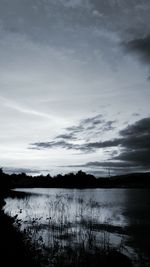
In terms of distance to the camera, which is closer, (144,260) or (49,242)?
(144,260)

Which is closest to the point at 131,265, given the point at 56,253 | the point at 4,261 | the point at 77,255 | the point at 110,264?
the point at 110,264

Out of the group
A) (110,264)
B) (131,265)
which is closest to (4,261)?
(110,264)

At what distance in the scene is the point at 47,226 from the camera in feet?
107

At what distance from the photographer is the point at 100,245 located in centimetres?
2317

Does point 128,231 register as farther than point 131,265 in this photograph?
Yes

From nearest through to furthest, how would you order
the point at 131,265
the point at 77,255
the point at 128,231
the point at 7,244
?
the point at 7,244 < the point at 131,265 < the point at 77,255 < the point at 128,231

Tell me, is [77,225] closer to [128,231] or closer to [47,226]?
[47,226]

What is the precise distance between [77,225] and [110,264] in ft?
58.0

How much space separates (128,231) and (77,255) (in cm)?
1476

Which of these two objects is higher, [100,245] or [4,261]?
[4,261]

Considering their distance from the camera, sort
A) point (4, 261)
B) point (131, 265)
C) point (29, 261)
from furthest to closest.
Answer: point (131, 265)
point (29, 261)
point (4, 261)

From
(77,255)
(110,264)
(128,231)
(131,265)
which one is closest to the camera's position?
(110,264)

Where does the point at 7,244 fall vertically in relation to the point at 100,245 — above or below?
above

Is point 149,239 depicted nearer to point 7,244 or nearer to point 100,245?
point 100,245
